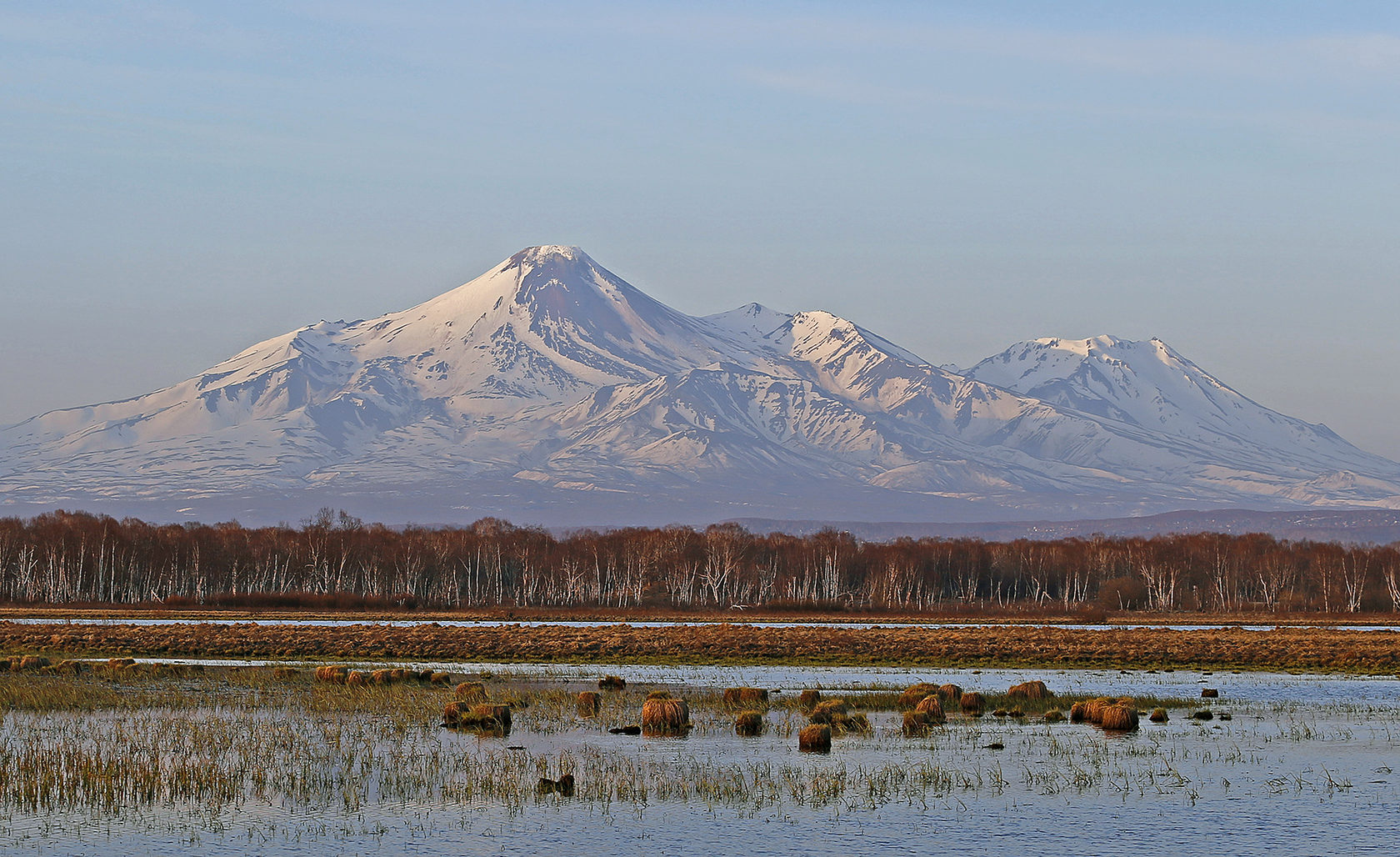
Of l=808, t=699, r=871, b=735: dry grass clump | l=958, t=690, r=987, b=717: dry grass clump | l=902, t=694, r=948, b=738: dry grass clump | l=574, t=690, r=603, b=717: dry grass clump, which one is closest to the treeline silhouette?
l=574, t=690, r=603, b=717: dry grass clump

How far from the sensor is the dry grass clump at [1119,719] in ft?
122

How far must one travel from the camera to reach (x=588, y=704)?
4050 cm

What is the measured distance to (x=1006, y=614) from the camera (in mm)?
121812

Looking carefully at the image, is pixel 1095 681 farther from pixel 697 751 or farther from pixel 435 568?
pixel 435 568

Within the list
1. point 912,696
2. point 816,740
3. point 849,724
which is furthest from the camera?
point 912,696

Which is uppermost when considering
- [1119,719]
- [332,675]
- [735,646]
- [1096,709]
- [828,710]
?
[1096,709]

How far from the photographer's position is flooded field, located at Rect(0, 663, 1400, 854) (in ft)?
80.3

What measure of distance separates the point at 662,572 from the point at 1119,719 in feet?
396

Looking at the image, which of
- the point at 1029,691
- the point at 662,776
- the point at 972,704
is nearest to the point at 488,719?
the point at 662,776

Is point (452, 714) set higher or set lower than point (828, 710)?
lower

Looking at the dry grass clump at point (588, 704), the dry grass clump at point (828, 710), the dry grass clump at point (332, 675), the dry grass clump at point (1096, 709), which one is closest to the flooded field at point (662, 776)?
the dry grass clump at point (588, 704)

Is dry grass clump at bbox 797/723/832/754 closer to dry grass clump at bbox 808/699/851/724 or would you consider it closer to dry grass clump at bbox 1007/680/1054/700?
dry grass clump at bbox 808/699/851/724

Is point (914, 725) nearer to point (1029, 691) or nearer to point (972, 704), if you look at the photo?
point (972, 704)

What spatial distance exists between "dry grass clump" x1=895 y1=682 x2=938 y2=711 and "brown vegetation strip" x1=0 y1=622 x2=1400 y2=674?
1696 centimetres
